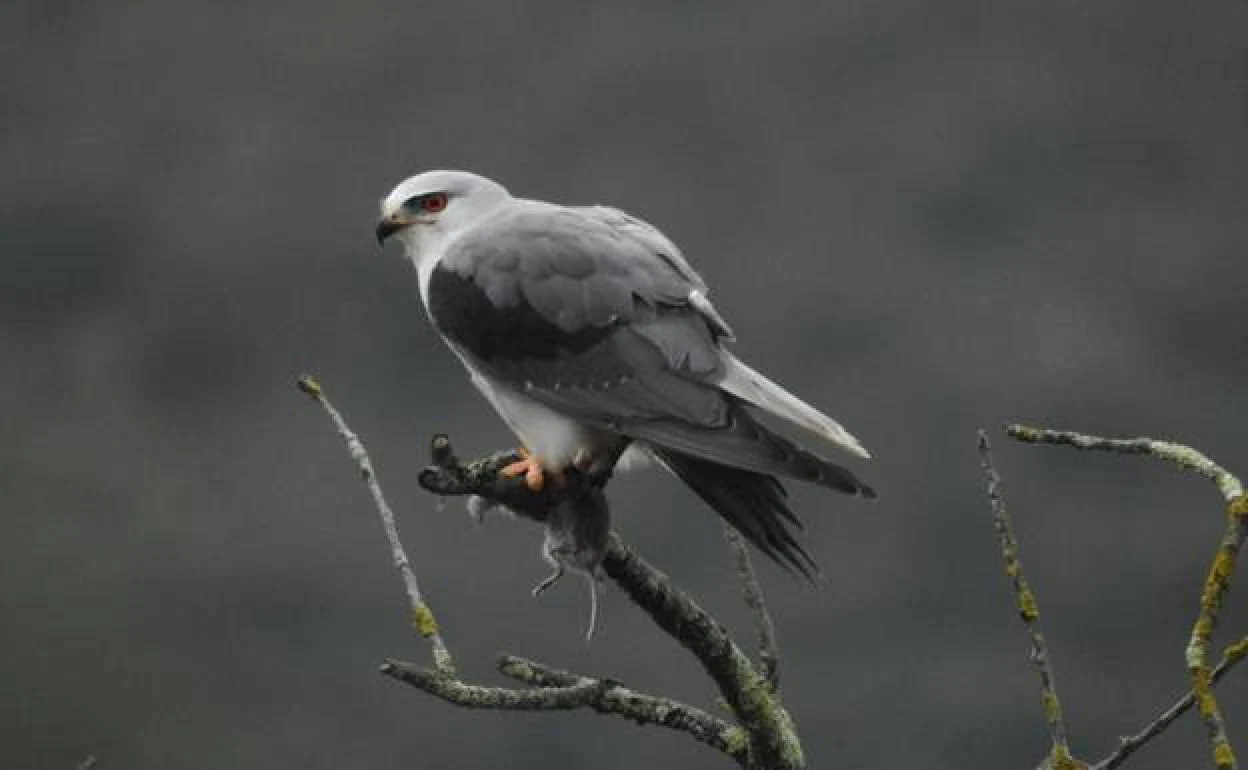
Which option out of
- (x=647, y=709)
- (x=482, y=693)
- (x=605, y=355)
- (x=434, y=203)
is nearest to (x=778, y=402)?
(x=605, y=355)

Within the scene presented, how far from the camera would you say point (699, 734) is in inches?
103

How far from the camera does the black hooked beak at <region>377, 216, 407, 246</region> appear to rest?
316cm

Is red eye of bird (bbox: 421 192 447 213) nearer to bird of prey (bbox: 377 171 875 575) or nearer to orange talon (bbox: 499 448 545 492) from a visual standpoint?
bird of prey (bbox: 377 171 875 575)

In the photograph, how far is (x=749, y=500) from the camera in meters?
2.52

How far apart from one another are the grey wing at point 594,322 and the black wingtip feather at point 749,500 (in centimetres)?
6

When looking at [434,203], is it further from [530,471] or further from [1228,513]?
[1228,513]

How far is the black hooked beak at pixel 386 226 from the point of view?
316cm

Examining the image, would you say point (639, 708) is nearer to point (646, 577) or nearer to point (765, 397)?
point (646, 577)

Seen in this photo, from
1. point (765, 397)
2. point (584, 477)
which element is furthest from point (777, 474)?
point (584, 477)

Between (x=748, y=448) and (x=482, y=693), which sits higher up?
(x=748, y=448)

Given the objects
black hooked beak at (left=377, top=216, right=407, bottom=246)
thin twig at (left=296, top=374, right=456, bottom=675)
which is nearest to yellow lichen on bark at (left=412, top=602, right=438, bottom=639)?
thin twig at (left=296, top=374, right=456, bottom=675)

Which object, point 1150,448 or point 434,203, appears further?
point 434,203

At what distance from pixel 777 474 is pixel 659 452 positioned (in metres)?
0.34

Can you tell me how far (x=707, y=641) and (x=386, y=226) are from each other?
3.57 feet
